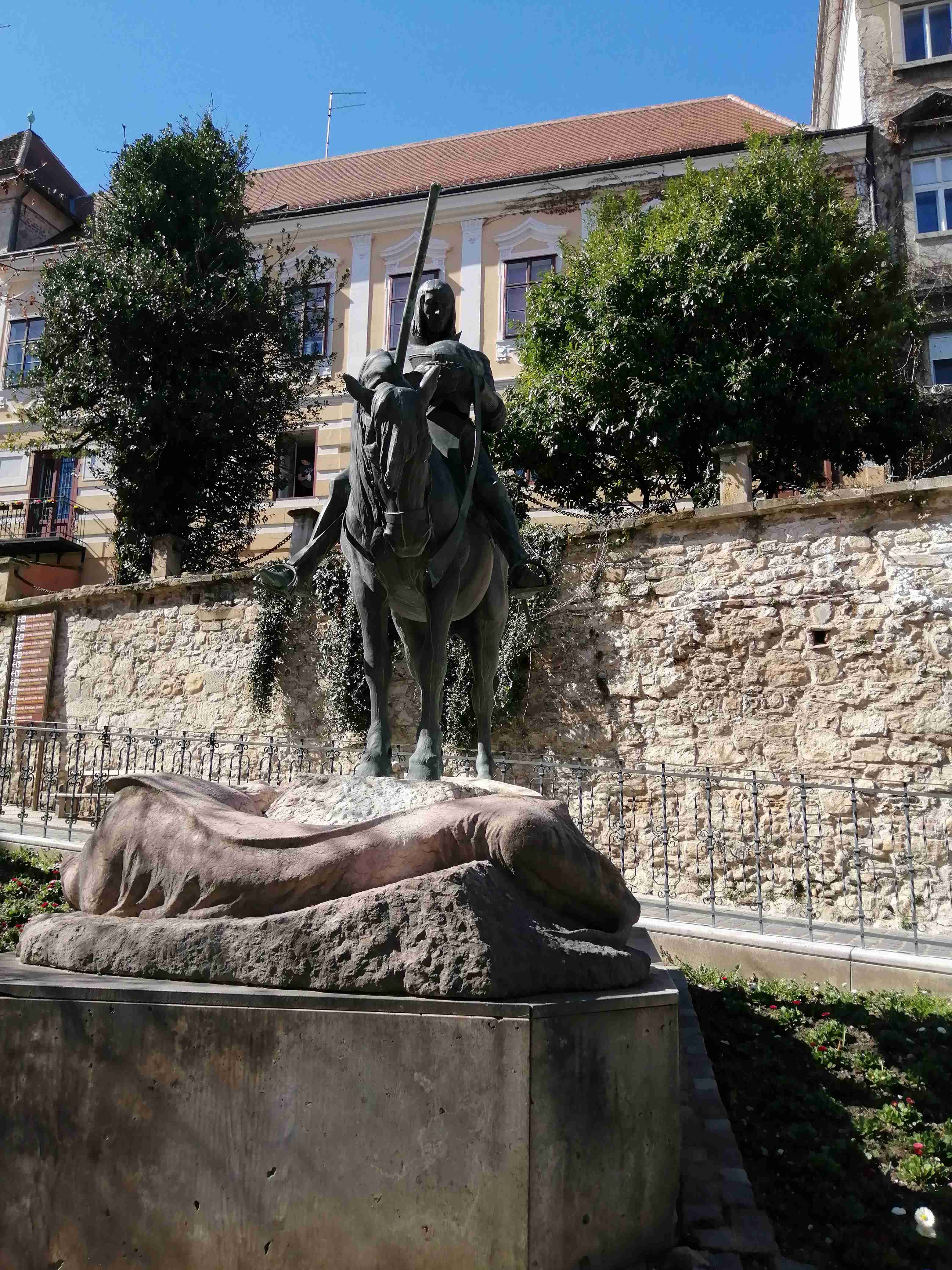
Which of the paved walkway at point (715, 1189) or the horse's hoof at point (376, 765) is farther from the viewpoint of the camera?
the horse's hoof at point (376, 765)

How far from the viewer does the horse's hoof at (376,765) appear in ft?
13.6

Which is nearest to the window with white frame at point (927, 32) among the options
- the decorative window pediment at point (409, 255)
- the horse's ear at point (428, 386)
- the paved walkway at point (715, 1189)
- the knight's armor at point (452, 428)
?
the decorative window pediment at point (409, 255)

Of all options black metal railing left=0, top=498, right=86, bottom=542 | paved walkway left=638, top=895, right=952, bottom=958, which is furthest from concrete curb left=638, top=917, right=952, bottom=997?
black metal railing left=0, top=498, right=86, bottom=542

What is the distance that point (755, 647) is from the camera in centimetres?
1085

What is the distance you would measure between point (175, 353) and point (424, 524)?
13458mm

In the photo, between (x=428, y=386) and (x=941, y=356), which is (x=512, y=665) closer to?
(x=428, y=386)

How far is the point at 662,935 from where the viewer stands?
6965mm

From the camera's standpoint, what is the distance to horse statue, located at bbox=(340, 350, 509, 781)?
13.0 ft

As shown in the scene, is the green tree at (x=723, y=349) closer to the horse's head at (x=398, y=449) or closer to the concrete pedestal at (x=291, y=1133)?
the horse's head at (x=398, y=449)

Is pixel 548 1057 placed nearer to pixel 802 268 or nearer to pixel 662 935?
pixel 662 935

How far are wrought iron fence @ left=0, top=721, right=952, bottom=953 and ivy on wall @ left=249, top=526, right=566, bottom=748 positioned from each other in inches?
23.3

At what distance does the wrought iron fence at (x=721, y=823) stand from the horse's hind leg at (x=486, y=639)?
3433 millimetres

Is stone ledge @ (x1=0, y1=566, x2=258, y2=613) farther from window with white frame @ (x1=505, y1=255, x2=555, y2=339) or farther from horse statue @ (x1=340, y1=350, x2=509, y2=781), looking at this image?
horse statue @ (x1=340, y1=350, x2=509, y2=781)

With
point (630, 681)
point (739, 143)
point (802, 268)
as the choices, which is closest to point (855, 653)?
point (630, 681)
